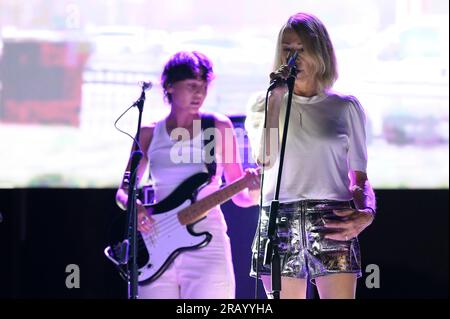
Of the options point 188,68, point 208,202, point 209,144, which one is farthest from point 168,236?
point 188,68

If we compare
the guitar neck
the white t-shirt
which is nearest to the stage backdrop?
the guitar neck

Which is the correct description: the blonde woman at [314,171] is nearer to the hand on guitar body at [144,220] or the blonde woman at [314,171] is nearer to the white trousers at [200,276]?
the white trousers at [200,276]

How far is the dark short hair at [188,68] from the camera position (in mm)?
3480

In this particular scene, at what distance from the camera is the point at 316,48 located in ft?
8.69

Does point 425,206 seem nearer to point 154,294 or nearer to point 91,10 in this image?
point 154,294

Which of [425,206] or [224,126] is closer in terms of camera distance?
[224,126]

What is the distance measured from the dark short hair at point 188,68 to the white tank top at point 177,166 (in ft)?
0.90

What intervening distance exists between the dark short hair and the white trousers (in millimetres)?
697

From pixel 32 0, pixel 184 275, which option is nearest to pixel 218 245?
pixel 184 275

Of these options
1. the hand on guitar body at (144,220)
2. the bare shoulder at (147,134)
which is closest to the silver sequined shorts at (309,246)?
the hand on guitar body at (144,220)

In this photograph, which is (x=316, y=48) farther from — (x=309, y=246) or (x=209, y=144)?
(x=209, y=144)

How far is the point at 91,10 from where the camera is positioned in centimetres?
420

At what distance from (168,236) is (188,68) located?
0.74m

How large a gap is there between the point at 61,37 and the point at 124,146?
68 centimetres
